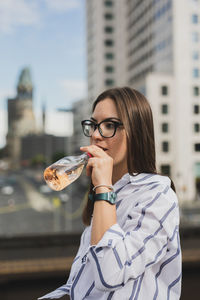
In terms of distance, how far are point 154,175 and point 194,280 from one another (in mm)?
2963

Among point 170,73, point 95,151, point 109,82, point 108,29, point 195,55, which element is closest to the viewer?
point 95,151

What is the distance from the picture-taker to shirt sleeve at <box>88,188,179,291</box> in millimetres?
726

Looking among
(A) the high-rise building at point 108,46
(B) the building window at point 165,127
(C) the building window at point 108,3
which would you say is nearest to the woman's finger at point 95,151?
(B) the building window at point 165,127

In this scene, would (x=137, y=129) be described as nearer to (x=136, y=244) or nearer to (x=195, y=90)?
(x=136, y=244)

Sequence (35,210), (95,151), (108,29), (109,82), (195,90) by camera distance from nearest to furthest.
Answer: (95,151) < (195,90) < (35,210) < (109,82) < (108,29)

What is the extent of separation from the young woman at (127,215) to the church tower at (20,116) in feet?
305

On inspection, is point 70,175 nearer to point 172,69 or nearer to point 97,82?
point 172,69

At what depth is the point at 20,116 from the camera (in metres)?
104

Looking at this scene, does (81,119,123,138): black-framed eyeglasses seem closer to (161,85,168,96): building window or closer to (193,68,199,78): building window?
(193,68,199,78): building window

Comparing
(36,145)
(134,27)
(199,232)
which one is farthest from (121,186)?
(36,145)

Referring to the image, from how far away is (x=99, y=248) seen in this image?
745 millimetres

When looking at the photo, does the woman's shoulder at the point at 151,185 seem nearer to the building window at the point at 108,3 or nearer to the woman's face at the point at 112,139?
the woman's face at the point at 112,139

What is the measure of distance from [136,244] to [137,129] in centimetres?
35

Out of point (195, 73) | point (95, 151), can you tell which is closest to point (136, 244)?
point (95, 151)
